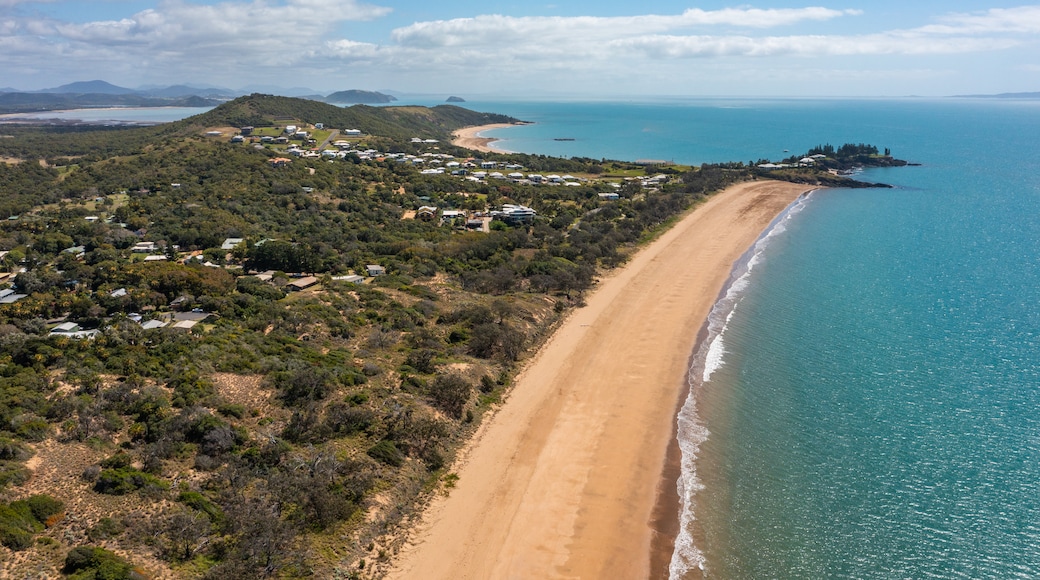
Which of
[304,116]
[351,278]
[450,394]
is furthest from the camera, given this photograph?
[304,116]

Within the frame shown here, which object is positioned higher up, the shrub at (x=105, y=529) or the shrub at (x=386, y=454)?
the shrub at (x=105, y=529)

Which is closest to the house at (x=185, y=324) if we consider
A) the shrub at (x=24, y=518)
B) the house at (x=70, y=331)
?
the house at (x=70, y=331)

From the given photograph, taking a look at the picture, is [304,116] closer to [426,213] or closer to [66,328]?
[426,213]

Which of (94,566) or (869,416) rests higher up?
(94,566)


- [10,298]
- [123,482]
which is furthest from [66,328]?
[123,482]

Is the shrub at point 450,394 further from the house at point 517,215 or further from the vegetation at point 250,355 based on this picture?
the house at point 517,215

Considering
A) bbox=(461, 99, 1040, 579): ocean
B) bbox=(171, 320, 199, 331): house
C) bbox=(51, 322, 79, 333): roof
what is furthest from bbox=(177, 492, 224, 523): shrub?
bbox=(51, 322, 79, 333): roof
